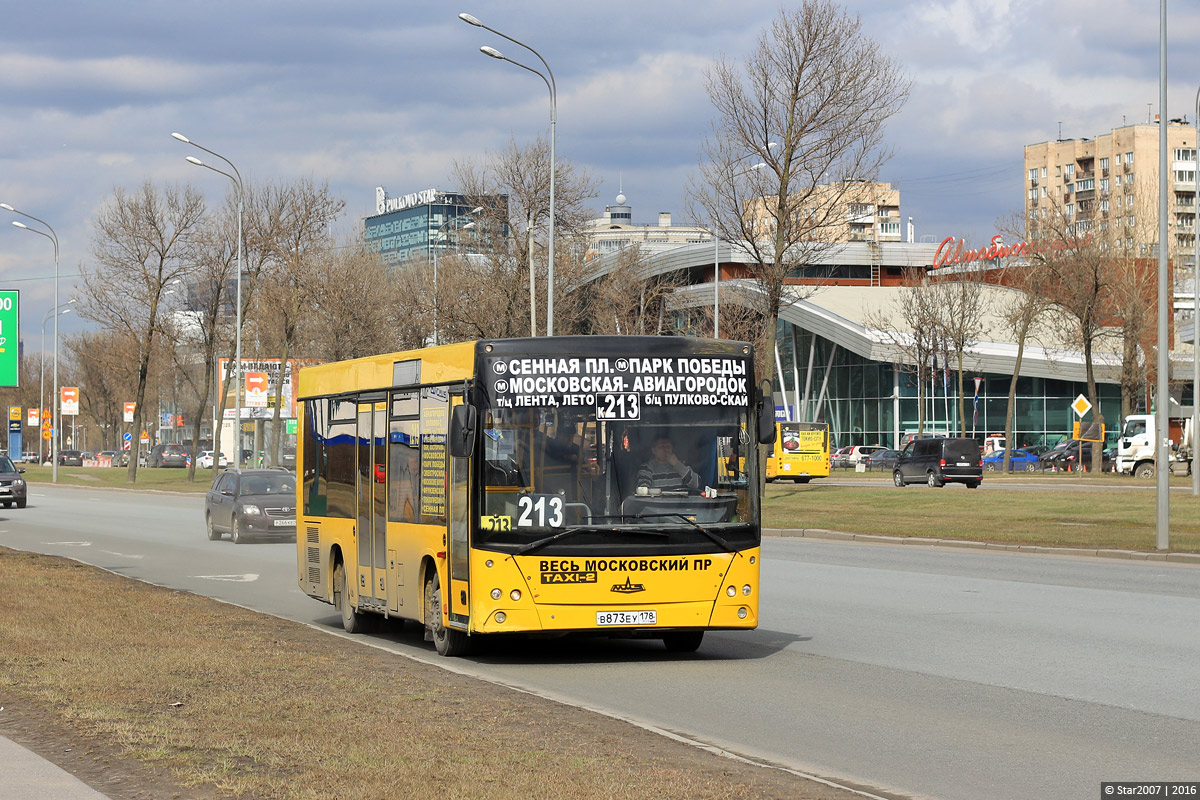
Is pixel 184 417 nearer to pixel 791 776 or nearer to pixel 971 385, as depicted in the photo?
pixel 971 385

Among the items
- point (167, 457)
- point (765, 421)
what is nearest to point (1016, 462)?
point (167, 457)

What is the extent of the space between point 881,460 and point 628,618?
2854 inches

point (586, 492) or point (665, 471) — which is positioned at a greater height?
point (665, 471)

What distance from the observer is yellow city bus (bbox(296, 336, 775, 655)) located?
→ 1213 centimetres

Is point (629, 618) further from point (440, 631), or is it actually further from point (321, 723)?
point (321, 723)

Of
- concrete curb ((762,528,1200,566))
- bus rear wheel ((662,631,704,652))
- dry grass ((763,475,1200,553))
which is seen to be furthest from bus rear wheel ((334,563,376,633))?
dry grass ((763,475,1200,553))

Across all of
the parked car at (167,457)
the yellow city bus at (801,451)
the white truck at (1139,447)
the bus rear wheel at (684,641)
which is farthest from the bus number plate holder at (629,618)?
the parked car at (167,457)

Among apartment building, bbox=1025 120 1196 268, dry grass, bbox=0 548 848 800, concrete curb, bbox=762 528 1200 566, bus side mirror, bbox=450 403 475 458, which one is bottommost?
concrete curb, bbox=762 528 1200 566

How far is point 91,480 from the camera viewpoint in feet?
257

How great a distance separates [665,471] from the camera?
12.4m

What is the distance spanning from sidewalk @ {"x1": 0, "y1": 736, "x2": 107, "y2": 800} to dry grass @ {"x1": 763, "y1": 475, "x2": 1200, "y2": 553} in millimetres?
20225

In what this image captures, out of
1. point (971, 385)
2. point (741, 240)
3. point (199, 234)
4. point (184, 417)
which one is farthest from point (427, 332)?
point (184, 417)

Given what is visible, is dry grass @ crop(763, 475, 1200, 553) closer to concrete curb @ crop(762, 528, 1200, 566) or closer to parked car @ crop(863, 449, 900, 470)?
concrete curb @ crop(762, 528, 1200, 566)

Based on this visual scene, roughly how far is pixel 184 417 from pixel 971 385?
8354cm
